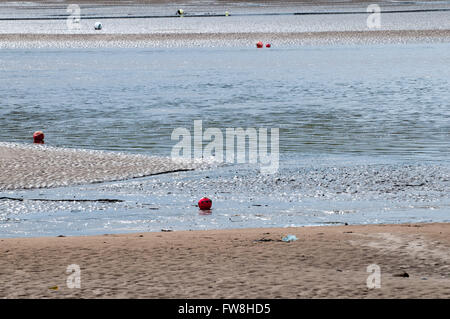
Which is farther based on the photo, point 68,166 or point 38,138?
point 38,138

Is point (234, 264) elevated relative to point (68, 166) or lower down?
lower down

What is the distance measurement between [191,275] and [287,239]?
1.93m

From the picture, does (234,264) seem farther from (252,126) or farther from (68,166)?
(252,126)

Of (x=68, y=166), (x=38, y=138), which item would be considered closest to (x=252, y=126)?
(x=38, y=138)

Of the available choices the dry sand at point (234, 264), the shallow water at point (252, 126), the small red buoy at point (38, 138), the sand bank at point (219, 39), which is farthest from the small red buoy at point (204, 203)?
the sand bank at point (219, 39)

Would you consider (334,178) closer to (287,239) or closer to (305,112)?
(287,239)

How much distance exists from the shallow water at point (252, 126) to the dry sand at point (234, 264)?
1583mm

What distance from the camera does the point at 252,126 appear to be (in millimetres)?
21094

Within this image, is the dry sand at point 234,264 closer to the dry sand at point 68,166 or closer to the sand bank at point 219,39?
the dry sand at point 68,166

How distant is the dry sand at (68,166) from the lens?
47.9 ft

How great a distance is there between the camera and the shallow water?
12.1m

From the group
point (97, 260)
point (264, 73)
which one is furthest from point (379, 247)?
point (264, 73)

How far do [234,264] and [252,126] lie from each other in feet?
42.4

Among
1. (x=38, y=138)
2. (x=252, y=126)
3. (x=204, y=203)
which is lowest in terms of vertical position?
(x=204, y=203)
